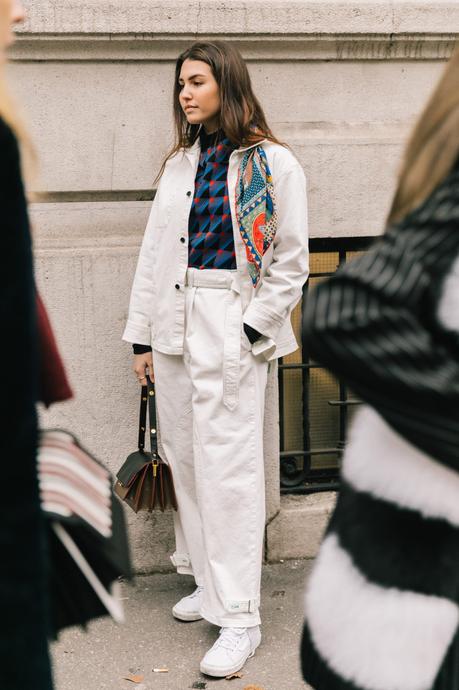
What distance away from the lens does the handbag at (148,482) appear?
161 inches

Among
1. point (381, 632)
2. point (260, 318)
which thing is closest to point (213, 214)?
point (260, 318)

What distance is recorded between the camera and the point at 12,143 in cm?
139

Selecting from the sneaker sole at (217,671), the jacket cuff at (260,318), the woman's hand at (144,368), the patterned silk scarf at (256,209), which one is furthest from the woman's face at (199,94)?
the sneaker sole at (217,671)

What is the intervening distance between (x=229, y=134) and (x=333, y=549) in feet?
8.10

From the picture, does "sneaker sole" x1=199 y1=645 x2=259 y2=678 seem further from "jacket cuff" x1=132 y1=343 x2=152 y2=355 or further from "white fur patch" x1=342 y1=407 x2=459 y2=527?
"white fur patch" x1=342 y1=407 x2=459 y2=527

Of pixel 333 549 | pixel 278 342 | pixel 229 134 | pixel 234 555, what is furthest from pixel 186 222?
pixel 333 549

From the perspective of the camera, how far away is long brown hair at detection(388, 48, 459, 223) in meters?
1.59

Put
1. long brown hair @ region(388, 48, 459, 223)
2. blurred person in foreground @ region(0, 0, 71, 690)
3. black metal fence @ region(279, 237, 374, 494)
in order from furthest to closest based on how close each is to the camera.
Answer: black metal fence @ region(279, 237, 374, 494), long brown hair @ region(388, 48, 459, 223), blurred person in foreground @ region(0, 0, 71, 690)

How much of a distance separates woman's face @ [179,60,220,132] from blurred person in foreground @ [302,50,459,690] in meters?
2.34

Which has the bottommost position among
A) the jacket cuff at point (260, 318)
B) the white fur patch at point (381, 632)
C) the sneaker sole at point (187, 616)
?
the sneaker sole at point (187, 616)

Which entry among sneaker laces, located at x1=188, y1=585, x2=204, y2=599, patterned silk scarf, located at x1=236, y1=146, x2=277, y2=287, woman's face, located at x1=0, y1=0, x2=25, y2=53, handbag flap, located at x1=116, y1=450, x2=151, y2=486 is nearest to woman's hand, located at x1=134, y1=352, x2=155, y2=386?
handbag flap, located at x1=116, y1=450, x2=151, y2=486

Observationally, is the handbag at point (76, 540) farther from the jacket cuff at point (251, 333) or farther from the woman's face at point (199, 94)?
the woman's face at point (199, 94)

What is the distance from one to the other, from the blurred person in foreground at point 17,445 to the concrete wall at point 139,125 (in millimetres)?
3073

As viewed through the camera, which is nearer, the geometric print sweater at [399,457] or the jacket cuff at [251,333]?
the geometric print sweater at [399,457]
